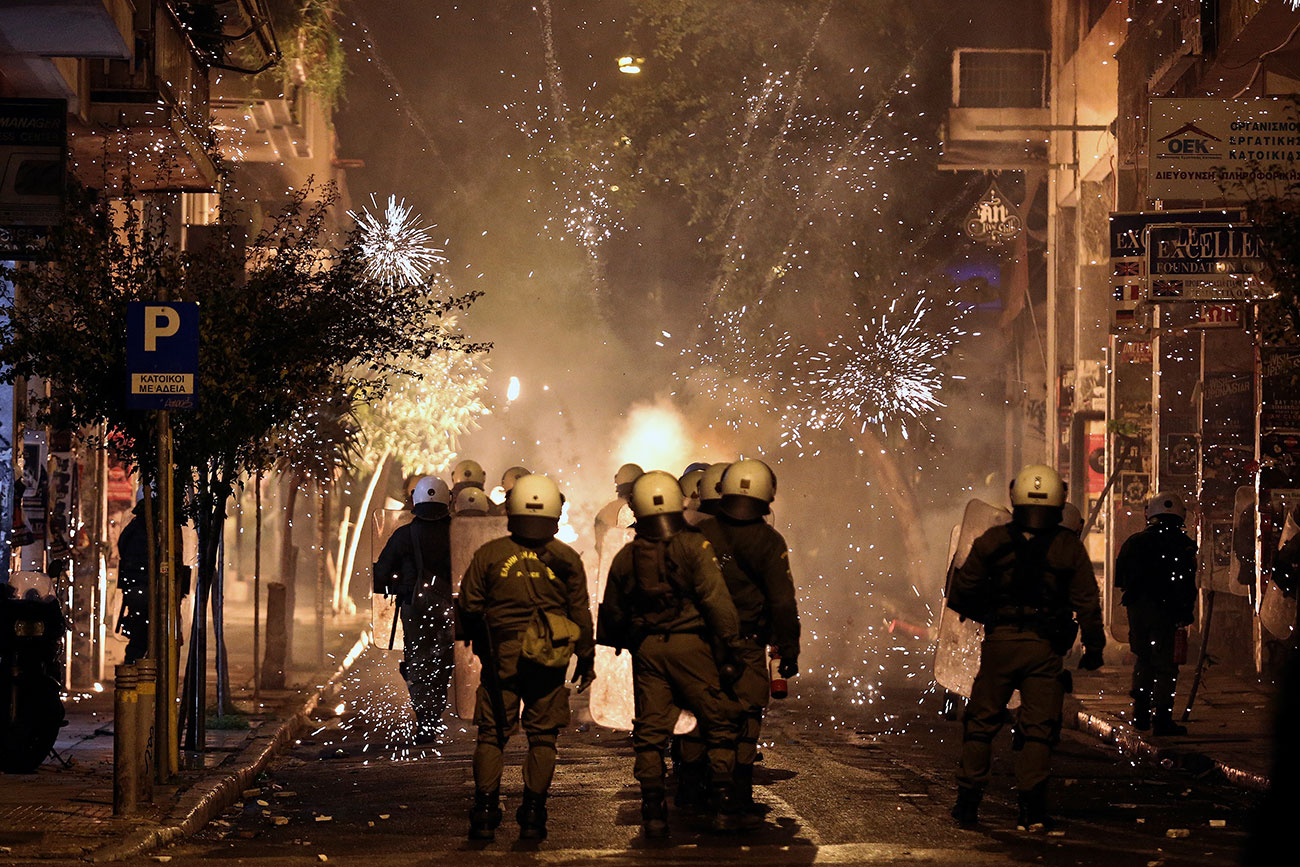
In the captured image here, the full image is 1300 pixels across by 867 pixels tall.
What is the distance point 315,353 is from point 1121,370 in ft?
43.6

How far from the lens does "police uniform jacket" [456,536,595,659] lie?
858 cm

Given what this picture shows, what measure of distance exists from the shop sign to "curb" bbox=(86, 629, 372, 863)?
16.6 metres

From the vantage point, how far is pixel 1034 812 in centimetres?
838

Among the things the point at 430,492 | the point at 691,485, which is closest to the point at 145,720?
the point at 430,492

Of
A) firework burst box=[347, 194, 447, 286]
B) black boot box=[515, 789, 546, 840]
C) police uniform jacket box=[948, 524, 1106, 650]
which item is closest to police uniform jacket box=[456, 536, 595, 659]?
black boot box=[515, 789, 546, 840]

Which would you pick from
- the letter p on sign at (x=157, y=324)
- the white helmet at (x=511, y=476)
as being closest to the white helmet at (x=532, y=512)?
the letter p on sign at (x=157, y=324)

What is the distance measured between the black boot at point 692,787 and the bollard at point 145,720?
300cm

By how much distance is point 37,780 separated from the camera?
9.97 m

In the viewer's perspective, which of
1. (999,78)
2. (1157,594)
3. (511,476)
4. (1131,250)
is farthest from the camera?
(999,78)

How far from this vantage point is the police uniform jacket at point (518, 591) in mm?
8578

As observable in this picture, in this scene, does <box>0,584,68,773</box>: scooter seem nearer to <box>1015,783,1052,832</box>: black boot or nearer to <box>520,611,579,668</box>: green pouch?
<box>520,611,579,668</box>: green pouch

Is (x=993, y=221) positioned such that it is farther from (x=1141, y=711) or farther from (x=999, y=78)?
(x=1141, y=711)

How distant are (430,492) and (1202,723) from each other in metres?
6.60

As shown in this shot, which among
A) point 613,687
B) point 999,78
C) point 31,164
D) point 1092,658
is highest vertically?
point 999,78
